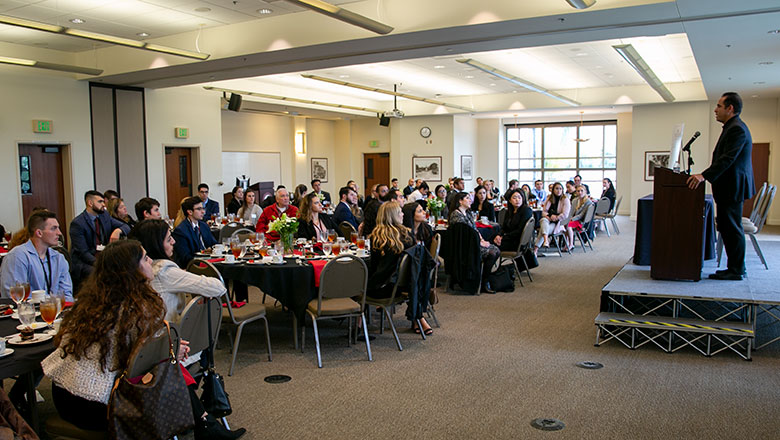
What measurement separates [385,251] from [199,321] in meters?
2.16

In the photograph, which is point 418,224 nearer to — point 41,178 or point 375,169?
point 41,178

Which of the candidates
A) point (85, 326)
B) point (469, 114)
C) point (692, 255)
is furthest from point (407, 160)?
point (85, 326)

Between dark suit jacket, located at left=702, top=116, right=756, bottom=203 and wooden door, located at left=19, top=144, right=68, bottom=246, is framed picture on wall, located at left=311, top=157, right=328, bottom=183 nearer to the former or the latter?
wooden door, located at left=19, top=144, right=68, bottom=246

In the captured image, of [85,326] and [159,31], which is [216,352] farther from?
[159,31]

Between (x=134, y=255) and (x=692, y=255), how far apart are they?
4.91 metres

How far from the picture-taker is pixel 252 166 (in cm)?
1847

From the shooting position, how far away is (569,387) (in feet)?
14.7

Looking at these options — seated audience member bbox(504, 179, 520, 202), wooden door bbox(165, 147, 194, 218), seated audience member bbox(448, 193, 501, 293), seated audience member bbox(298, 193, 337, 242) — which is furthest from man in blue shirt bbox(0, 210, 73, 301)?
wooden door bbox(165, 147, 194, 218)

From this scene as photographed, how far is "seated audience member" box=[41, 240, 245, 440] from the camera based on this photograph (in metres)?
2.71

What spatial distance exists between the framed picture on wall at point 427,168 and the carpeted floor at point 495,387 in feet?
46.9

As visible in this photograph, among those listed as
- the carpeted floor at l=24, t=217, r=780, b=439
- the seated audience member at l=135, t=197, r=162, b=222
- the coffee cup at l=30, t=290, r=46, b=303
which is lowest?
the carpeted floor at l=24, t=217, r=780, b=439

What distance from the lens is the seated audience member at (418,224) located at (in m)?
6.58

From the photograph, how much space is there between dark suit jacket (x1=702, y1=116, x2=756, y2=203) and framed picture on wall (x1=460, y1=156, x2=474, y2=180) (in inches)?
612

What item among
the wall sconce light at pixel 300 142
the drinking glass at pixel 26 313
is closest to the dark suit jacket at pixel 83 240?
the drinking glass at pixel 26 313
